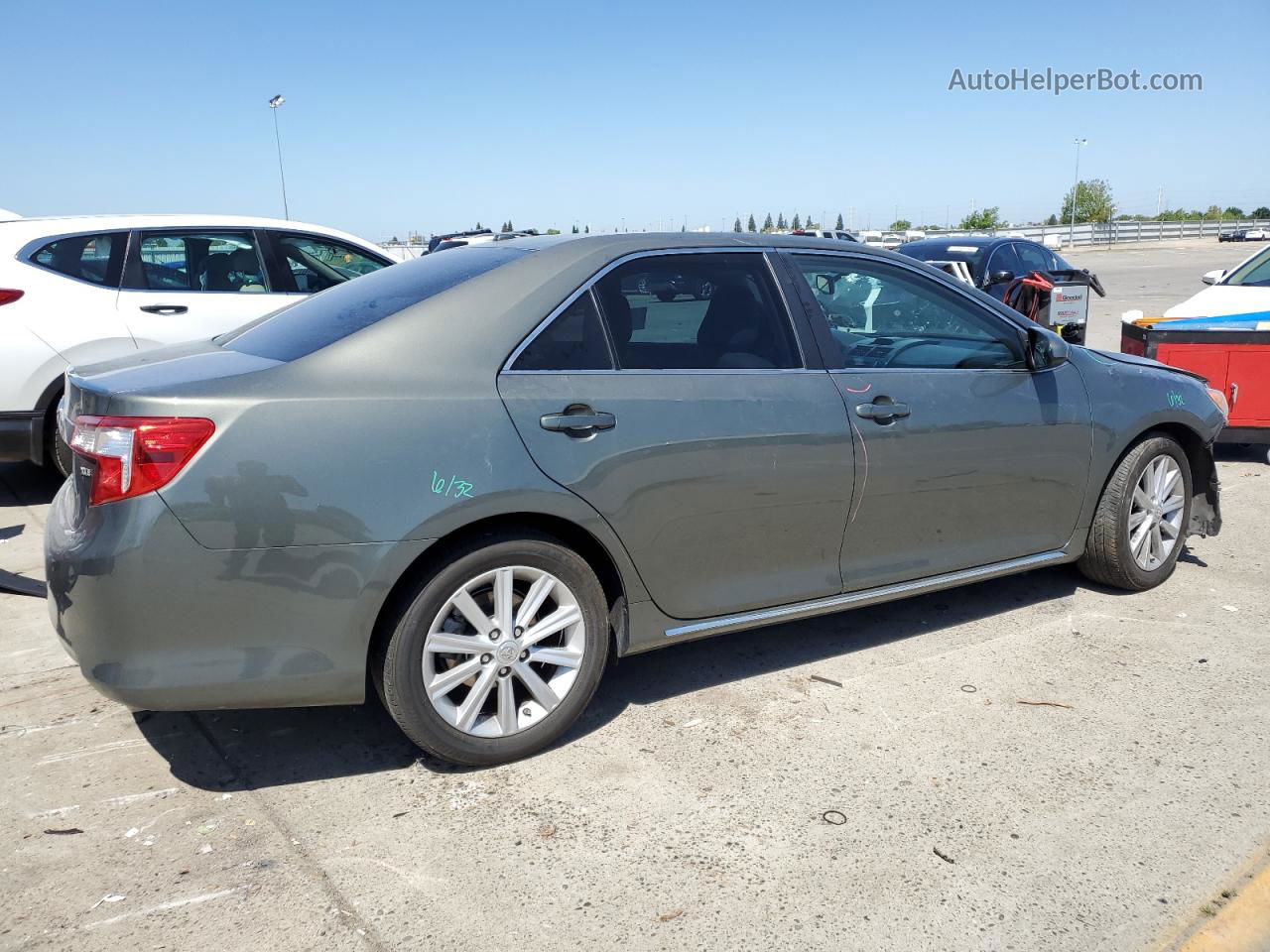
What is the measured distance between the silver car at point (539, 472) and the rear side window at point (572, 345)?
13mm

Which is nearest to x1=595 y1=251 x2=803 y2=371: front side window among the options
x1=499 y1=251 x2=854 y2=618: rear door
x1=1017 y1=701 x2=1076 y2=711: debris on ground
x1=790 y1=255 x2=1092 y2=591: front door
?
x1=499 y1=251 x2=854 y2=618: rear door

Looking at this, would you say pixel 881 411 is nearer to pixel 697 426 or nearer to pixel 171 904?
pixel 697 426

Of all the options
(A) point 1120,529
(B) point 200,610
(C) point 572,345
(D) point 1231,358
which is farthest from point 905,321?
(D) point 1231,358

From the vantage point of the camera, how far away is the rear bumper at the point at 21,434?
6324mm

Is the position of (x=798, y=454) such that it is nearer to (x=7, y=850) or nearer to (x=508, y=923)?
(x=508, y=923)

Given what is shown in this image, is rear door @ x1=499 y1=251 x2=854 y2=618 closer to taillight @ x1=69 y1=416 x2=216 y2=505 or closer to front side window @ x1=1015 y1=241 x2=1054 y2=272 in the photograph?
taillight @ x1=69 y1=416 x2=216 y2=505

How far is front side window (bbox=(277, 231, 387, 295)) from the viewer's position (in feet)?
24.6

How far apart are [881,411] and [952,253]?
9.96 m

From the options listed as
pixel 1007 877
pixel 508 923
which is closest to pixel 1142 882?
pixel 1007 877

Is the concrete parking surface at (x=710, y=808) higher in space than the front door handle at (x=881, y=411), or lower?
lower

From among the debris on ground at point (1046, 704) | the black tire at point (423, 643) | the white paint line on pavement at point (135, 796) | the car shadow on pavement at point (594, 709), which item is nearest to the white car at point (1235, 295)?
the car shadow on pavement at point (594, 709)

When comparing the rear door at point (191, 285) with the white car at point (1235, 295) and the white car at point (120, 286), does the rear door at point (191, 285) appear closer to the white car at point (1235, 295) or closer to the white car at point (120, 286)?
the white car at point (120, 286)

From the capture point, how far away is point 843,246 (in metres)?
4.28

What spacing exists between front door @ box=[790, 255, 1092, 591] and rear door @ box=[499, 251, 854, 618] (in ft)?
0.44
